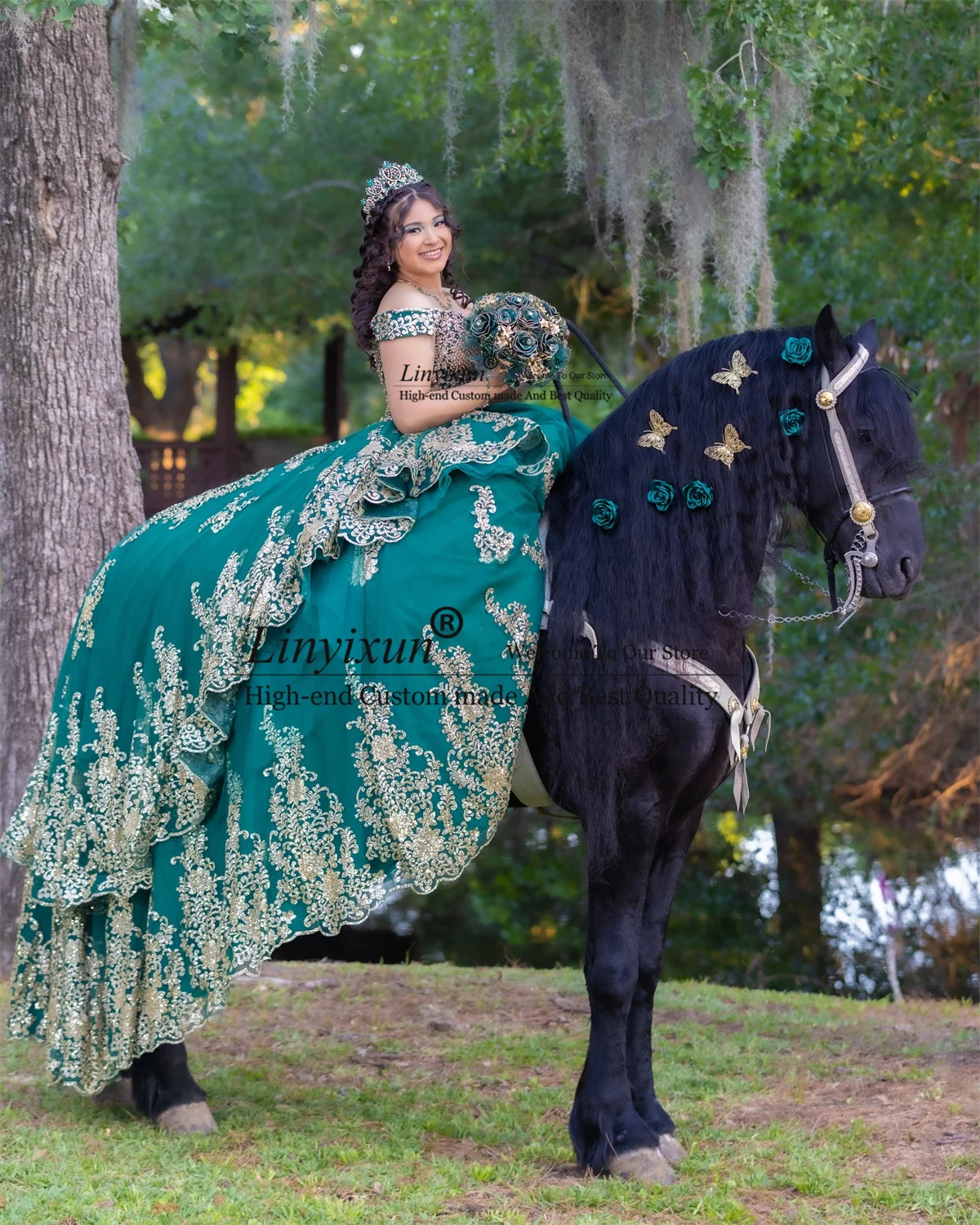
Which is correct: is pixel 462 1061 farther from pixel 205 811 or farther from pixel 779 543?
pixel 779 543

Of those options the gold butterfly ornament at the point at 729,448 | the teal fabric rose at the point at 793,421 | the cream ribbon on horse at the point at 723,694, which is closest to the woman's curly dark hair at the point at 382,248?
the gold butterfly ornament at the point at 729,448

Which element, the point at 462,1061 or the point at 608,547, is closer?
the point at 608,547

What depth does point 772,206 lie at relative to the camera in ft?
28.9

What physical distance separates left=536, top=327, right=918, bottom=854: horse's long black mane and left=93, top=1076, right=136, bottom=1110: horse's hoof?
1.79m

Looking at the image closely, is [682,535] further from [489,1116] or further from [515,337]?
[489,1116]

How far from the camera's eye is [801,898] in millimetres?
9273

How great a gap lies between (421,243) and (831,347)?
3.67 feet

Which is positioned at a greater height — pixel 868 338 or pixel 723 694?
pixel 868 338

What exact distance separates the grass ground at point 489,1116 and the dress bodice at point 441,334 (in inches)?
Result: 79.2

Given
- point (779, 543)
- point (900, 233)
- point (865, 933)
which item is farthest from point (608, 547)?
point (900, 233)

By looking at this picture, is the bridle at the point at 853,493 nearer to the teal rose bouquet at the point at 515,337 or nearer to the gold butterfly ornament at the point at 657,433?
the gold butterfly ornament at the point at 657,433

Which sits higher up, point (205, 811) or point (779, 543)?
point (779, 543)

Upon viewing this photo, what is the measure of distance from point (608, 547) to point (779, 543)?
424mm

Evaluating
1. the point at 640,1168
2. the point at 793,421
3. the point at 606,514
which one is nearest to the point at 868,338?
the point at 793,421
